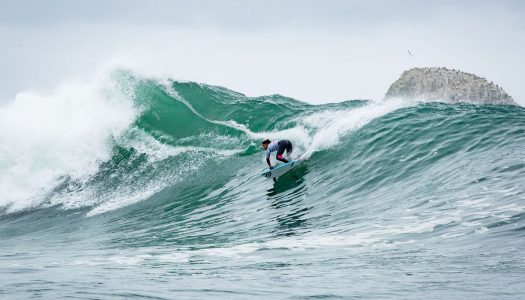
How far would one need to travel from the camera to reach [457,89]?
29453 mm

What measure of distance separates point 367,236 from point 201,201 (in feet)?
25.4

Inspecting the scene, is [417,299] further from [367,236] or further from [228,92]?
[228,92]

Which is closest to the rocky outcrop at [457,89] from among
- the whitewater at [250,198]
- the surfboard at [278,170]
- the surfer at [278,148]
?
the whitewater at [250,198]

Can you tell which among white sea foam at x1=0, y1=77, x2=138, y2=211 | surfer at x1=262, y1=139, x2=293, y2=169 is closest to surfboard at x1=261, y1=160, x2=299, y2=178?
surfer at x1=262, y1=139, x2=293, y2=169

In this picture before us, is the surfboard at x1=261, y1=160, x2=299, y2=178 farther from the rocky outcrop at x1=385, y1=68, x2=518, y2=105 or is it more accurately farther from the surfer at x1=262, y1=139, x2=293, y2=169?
the rocky outcrop at x1=385, y1=68, x2=518, y2=105

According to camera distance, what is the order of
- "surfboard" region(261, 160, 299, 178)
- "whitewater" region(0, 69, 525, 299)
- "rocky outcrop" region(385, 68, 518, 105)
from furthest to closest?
"rocky outcrop" region(385, 68, 518, 105) → "surfboard" region(261, 160, 299, 178) → "whitewater" region(0, 69, 525, 299)

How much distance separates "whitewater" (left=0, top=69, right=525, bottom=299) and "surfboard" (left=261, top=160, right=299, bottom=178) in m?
0.33

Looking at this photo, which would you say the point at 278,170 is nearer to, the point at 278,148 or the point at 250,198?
the point at 278,148

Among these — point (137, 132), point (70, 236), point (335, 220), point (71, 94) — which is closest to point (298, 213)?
point (335, 220)

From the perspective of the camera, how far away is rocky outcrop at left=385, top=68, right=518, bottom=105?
28891mm

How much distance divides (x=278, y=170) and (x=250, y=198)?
177 centimetres

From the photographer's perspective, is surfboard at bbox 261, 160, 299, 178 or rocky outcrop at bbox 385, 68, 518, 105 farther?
rocky outcrop at bbox 385, 68, 518, 105

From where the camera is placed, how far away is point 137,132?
22828 millimetres

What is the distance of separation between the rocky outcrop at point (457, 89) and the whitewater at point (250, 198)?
710 centimetres
